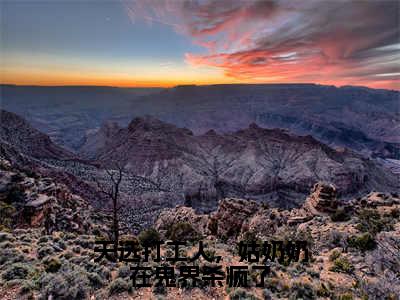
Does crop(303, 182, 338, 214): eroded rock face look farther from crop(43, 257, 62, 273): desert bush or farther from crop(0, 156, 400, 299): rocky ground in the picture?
crop(43, 257, 62, 273): desert bush

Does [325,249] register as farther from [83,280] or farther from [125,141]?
[125,141]

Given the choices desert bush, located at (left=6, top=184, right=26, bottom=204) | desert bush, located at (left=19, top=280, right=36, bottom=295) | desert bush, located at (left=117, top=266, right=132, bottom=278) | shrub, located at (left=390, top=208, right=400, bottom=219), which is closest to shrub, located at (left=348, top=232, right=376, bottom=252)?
shrub, located at (left=390, top=208, right=400, bottom=219)

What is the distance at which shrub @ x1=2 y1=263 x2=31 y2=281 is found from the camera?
27.2 ft

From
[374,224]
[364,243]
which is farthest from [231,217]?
[364,243]

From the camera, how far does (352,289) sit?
30.9ft

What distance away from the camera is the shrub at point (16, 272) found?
8305 mm

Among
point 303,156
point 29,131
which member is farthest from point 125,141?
point 303,156

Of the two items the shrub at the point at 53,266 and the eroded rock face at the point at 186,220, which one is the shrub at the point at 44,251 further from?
the eroded rock face at the point at 186,220

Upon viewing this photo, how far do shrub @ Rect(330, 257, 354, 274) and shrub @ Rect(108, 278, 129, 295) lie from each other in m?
9.63

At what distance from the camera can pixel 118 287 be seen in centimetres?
820

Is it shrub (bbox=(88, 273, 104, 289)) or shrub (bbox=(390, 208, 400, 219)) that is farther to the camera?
shrub (bbox=(390, 208, 400, 219))

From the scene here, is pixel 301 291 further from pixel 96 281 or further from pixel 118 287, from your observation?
pixel 96 281

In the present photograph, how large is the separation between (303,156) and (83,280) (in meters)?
101

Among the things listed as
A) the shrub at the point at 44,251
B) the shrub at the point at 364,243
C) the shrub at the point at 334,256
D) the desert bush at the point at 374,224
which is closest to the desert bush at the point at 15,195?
the shrub at the point at 44,251
